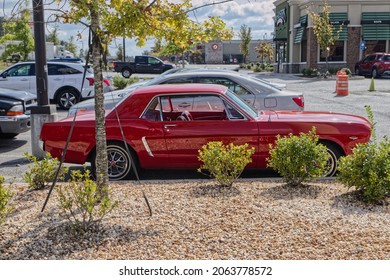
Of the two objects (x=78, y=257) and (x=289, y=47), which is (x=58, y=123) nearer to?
(x=78, y=257)

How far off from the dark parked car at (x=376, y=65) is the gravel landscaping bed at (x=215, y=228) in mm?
Answer: 31735

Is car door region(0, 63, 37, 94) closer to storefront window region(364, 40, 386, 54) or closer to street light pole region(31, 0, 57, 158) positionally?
street light pole region(31, 0, 57, 158)

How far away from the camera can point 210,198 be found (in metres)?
5.38

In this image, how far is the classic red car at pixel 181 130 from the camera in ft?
22.8

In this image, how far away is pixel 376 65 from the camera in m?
35.0

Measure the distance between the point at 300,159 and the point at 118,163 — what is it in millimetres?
2820

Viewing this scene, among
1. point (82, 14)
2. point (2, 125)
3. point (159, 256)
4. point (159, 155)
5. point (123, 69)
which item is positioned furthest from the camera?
point (123, 69)

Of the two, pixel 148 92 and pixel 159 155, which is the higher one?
pixel 148 92

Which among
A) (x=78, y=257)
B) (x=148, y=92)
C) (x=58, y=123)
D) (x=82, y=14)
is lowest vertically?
(x=78, y=257)

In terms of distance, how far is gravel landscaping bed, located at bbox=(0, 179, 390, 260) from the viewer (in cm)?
400

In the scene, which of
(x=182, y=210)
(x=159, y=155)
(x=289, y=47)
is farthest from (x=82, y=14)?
(x=289, y=47)

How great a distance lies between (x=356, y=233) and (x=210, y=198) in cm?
166

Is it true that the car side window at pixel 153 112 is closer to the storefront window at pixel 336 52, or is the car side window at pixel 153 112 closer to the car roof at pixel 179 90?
the car roof at pixel 179 90

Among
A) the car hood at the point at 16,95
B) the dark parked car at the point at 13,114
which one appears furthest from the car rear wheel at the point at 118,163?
the car hood at the point at 16,95
